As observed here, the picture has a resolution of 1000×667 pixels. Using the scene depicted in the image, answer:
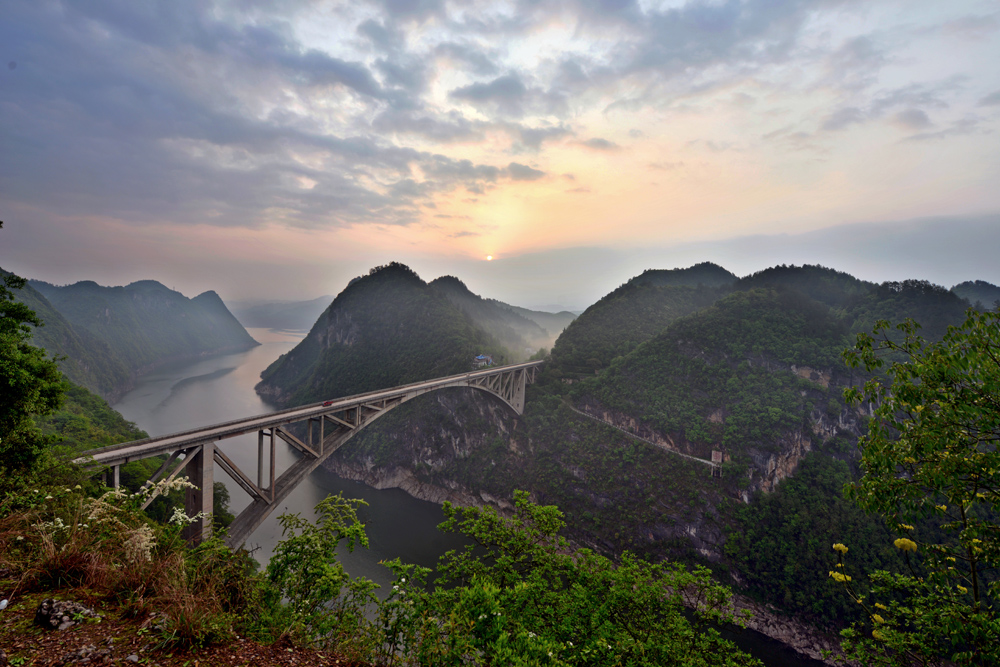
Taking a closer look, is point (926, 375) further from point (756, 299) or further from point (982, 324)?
point (756, 299)

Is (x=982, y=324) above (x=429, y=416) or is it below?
above

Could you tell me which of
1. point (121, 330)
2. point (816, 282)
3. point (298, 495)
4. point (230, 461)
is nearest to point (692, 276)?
point (816, 282)

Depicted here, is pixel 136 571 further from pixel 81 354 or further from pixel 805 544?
pixel 81 354

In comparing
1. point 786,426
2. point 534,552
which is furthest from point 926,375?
point 786,426

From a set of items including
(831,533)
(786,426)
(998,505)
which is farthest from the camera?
(786,426)

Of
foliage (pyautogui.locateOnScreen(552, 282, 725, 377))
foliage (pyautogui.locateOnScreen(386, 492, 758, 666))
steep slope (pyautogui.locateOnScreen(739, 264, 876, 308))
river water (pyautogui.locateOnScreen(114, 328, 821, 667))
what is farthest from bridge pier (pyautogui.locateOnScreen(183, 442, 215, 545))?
steep slope (pyautogui.locateOnScreen(739, 264, 876, 308))

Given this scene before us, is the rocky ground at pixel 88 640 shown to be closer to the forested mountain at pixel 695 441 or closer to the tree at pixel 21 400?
the tree at pixel 21 400

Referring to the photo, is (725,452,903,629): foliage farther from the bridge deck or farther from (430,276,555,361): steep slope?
(430,276,555,361): steep slope

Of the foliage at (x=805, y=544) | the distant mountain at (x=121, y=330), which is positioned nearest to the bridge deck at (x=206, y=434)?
the foliage at (x=805, y=544)
